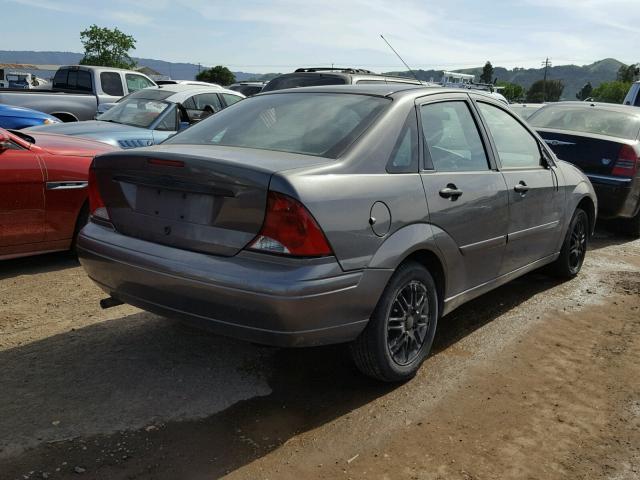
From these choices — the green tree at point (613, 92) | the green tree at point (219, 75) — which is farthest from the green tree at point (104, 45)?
the green tree at point (613, 92)

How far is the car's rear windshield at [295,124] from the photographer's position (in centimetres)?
336

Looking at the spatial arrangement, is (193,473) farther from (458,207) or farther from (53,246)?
(53,246)

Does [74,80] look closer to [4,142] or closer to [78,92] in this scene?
[78,92]

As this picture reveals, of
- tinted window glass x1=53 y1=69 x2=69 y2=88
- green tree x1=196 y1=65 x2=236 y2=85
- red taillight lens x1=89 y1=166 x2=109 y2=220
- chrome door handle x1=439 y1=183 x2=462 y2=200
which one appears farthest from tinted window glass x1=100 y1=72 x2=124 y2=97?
green tree x1=196 y1=65 x2=236 y2=85

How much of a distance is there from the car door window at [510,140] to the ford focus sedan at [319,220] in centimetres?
9

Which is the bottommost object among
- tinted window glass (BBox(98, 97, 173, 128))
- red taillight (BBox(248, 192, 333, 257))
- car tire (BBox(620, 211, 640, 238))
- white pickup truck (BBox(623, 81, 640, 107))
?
car tire (BBox(620, 211, 640, 238))

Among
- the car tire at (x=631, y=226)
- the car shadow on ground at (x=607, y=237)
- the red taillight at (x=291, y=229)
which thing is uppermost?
the red taillight at (x=291, y=229)

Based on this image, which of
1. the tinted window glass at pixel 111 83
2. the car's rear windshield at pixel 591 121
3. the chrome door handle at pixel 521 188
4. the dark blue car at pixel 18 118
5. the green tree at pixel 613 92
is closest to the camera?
the chrome door handle at pixel 521 188

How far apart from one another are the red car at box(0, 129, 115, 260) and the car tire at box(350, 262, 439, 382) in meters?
3.26

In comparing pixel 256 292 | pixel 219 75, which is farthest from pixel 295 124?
pixel 219 75

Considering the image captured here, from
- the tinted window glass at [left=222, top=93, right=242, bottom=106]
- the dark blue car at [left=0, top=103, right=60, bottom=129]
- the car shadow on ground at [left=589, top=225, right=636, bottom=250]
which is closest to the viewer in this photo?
the car shadow on ground at [left=589, top=225, right=636, bottom=250]

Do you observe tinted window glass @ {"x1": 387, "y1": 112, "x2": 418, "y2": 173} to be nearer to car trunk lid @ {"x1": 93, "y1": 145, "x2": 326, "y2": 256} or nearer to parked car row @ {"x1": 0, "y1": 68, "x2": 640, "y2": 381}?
parked car row @ {"x1": 0, "y1": 68, "x2": 640, "y2": 381}

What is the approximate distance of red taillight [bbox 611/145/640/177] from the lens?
7312 mm

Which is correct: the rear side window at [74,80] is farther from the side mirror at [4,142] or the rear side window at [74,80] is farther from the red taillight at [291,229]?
the red taillight at [291,229]
